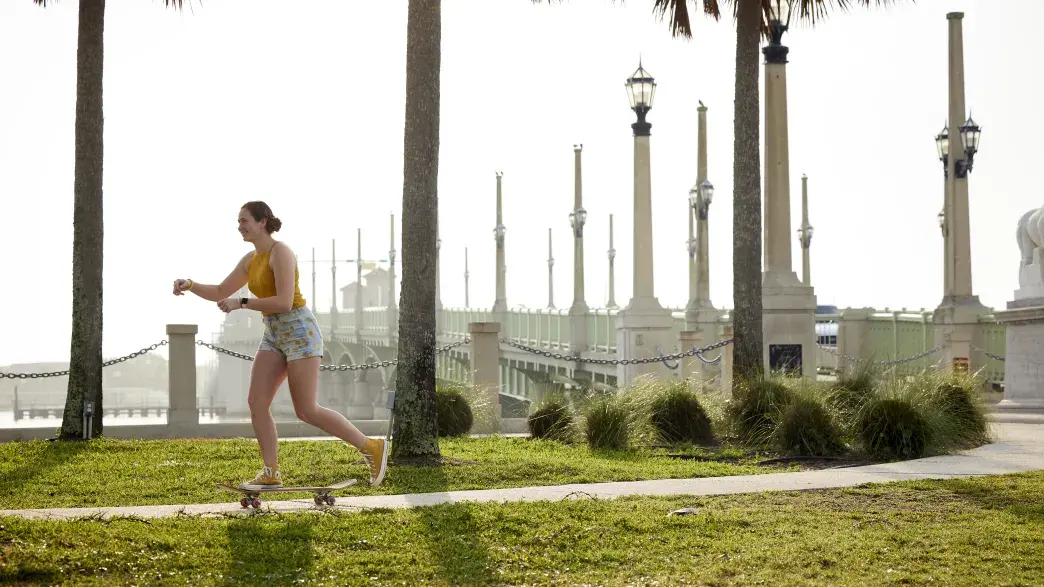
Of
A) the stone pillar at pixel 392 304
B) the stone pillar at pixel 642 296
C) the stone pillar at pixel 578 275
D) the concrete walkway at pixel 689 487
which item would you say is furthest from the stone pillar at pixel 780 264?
the stone pillar at pixel 392 304

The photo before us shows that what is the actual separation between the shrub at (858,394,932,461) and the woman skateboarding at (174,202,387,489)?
6504 mm

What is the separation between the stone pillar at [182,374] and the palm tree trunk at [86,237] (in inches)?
70.4

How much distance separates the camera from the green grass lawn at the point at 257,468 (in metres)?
9.32

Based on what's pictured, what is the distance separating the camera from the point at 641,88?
77.1 ft

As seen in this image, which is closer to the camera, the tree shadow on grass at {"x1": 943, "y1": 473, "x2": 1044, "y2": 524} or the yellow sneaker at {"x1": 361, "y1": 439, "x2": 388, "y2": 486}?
the tree shadow on grass at {"x1": 943, "y1": 473, "x2": 1044, "y2": 524}

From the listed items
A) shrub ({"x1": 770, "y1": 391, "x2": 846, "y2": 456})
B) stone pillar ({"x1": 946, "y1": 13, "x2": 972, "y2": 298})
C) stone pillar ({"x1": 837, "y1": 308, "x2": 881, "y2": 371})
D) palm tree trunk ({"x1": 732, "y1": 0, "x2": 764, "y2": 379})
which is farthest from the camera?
stone pillar ({"x1": 837, "y1": 308, "x2": 881, "y2": 371})

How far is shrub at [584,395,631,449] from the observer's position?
13328 millimetres

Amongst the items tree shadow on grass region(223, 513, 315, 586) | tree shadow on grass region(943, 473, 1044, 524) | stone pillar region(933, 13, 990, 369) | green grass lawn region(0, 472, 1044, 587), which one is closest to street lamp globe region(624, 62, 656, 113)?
stone pillar region(933, 13, 990, 369)

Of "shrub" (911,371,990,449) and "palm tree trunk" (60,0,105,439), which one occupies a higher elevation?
"palm tree trunk" (60,0,105,439)

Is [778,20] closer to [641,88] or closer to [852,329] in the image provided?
[641,88]

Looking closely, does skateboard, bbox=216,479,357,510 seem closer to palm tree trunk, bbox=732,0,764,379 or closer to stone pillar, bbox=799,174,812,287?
palm tree trunk, bbox=732,0,764,379

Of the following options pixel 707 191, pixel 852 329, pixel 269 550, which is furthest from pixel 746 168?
pixel 707 191

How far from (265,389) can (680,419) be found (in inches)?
291

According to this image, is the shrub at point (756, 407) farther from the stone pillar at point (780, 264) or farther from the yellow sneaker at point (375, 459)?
the yellow sneaker at point (375, 459)
